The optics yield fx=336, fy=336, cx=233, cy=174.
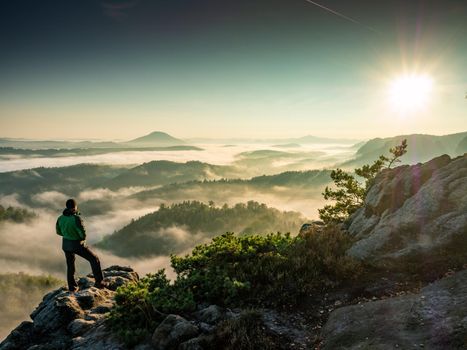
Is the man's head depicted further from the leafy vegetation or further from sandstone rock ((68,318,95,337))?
sandstone rock ((68,318,95,337))

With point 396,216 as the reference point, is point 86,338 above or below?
below

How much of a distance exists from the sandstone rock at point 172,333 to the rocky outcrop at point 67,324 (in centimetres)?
244

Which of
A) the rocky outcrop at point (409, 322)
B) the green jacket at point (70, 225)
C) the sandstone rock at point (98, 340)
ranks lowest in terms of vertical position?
the sandstone rock at point (98, 340)

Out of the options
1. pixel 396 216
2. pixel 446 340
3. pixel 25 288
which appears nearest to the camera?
pixel 446 340

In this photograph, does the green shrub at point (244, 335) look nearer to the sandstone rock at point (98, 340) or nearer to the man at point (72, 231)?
the sandstone rock at point (98, 340)

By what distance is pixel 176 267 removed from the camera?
1326 centimetres

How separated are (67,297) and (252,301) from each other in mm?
8617

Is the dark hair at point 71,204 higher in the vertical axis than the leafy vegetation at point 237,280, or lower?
higher

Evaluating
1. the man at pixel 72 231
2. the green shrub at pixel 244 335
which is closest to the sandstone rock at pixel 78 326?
the man at pixel 72 231

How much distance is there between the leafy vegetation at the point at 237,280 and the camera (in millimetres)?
10719

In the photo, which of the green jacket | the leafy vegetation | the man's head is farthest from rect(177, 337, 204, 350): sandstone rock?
the man's head

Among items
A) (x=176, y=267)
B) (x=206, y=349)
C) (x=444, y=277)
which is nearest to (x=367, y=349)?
(x=206, y=349)

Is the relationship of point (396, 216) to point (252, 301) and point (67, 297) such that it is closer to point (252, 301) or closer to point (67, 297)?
point (252, 301)

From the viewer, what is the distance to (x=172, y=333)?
368 inches
